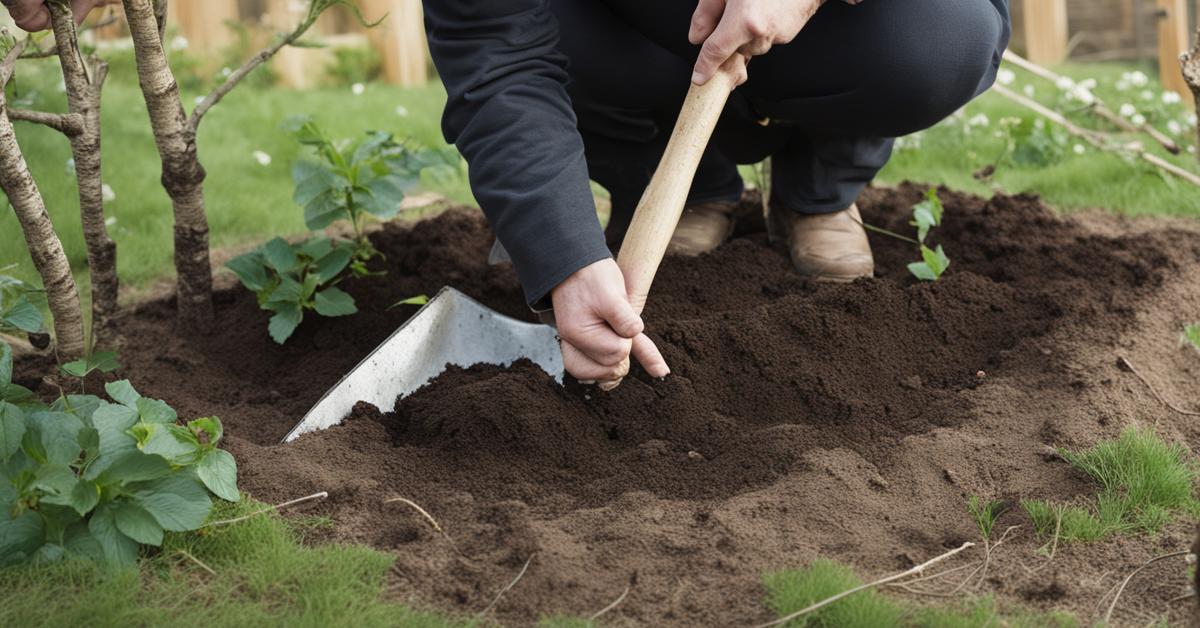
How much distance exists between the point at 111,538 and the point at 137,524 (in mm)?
44

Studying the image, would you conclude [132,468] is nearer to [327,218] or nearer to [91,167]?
[91,167]

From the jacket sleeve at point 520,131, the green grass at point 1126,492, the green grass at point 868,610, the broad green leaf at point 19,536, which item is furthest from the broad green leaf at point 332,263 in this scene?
the green grass at point 1126,492

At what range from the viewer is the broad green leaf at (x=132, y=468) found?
172 centimetres

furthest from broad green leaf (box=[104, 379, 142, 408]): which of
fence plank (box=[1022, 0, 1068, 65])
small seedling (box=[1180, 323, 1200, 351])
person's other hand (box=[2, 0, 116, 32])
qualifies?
fence plank (box=[1022, 0, 1068, 65])

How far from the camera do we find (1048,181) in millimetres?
4020

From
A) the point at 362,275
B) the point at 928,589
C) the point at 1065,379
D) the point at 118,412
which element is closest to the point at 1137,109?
the point at 1065,379

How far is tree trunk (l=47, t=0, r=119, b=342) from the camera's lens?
239 cm

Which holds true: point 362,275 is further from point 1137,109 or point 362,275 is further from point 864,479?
point 1137,109

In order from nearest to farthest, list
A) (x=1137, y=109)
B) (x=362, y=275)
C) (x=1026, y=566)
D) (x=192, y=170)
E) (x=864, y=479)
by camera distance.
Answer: (x=1026, y=566), (x=864, y=479), (x=192, y=170), (x=362, y=275), (x=1137, y=109)

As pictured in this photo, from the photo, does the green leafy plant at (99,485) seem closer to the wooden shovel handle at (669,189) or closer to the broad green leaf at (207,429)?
the broad green leaf at (207,429)

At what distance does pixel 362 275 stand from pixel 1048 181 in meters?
2.42

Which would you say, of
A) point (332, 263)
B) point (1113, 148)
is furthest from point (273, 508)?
point (1113, 148)

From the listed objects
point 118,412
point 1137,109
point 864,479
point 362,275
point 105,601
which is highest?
point 118,412

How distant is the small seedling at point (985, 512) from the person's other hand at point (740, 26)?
87 centimetres
